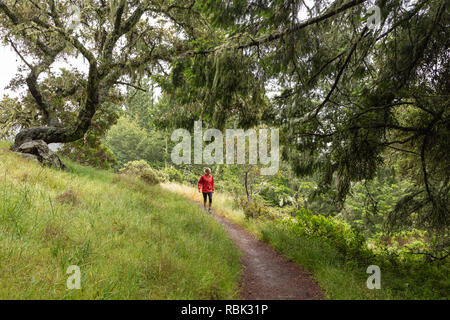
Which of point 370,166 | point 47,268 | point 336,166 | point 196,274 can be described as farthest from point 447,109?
point 47,268

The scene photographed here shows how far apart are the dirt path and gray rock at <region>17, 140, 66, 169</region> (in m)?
7.51

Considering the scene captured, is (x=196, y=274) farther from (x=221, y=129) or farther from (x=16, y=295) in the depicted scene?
(x=221, y=129)

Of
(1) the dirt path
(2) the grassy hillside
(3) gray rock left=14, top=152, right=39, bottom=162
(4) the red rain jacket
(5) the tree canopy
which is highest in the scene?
(5) the tree canopy

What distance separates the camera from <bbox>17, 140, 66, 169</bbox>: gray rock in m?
7.46

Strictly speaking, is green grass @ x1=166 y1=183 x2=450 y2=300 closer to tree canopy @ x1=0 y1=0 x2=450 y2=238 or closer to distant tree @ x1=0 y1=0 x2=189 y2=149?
tree canopy @ x1=0 y1=0 x2=450 y2=238

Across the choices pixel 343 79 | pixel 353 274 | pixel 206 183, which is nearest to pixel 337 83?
pixel 343 79

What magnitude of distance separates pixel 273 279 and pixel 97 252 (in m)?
3.16

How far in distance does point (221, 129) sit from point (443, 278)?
5124 millimetres

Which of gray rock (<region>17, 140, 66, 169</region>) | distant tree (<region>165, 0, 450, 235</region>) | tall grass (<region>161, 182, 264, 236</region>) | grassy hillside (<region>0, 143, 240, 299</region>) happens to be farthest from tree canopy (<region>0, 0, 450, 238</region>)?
gray rock (<region>17, 140, 66, 169</region>)

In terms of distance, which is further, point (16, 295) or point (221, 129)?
point (221, 129)

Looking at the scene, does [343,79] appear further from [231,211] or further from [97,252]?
[231,211]

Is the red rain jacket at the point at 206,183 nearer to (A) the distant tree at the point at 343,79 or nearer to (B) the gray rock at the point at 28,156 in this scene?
(A) the distant tree at the point at 343,79

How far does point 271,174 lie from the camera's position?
35.6 feet

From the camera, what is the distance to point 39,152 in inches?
302
